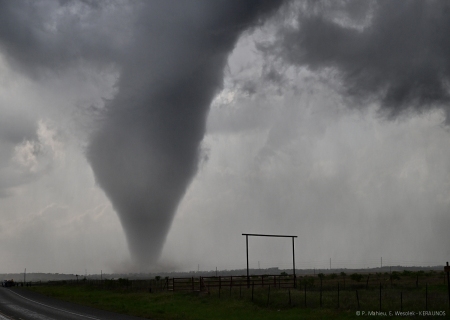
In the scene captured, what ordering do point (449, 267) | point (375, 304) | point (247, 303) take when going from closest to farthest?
1. point (449, 267)
2. point (375, 304)
3. point (247, 303)

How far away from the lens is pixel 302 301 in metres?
38.3

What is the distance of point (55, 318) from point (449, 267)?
85.1ft

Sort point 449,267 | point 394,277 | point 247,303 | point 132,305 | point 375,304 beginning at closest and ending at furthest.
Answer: point 449,267
point 375,304
point 247,303
point 132,305
point 394,277

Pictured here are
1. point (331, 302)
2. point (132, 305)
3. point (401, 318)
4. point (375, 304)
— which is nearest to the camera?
point (401, 318)

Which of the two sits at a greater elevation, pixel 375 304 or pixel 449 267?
pixel 449 267

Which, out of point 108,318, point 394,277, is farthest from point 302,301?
point 394,277

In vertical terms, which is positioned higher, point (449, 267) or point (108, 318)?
point (449, 267)

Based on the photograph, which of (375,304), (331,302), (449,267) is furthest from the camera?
(331,302)

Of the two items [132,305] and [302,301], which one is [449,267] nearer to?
[302,301]

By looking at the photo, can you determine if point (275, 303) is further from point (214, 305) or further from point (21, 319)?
point (21, 319)

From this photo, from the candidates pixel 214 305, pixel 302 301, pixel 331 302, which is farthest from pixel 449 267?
pixel 214 305

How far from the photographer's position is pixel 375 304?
34.3 metres

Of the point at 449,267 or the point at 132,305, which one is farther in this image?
the point at 132,305

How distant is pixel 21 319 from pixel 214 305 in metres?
15.5
